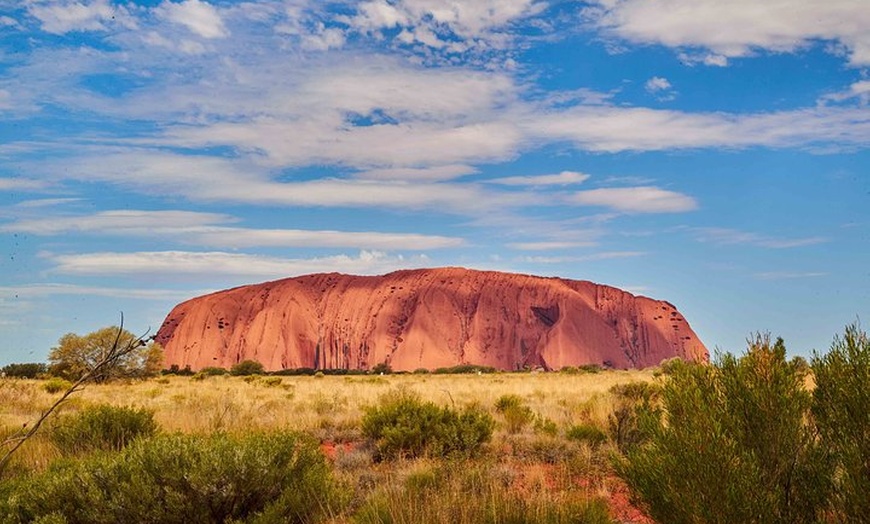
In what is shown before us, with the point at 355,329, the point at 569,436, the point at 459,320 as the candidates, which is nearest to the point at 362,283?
the point at 355,329

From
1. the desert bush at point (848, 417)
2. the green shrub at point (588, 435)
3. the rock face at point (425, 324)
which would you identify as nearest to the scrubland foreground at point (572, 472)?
the desert bush at point (848, 417)

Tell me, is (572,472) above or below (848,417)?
below

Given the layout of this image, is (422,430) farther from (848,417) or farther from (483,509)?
(848,417)

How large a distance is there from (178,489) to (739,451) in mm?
4799

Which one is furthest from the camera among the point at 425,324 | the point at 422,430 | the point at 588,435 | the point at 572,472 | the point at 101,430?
the point at 425,324

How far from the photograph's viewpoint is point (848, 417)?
450 centimetres

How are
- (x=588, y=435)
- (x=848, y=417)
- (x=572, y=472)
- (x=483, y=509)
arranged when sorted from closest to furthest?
1. (x=848, y=417)
2. (x=483, y=509)
3. (x=572, y=472)
4. (x=588, y=435)

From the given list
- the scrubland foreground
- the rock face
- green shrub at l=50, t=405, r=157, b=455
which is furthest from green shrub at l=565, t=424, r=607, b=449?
the rock face

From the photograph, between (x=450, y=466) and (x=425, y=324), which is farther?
(x=425, y=324)

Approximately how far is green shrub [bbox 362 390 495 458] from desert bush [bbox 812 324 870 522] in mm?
6039

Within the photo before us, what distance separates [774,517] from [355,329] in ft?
396

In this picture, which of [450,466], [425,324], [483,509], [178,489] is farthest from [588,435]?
[425,324]

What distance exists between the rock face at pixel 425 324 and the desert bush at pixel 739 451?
10482cm

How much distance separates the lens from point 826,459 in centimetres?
479
